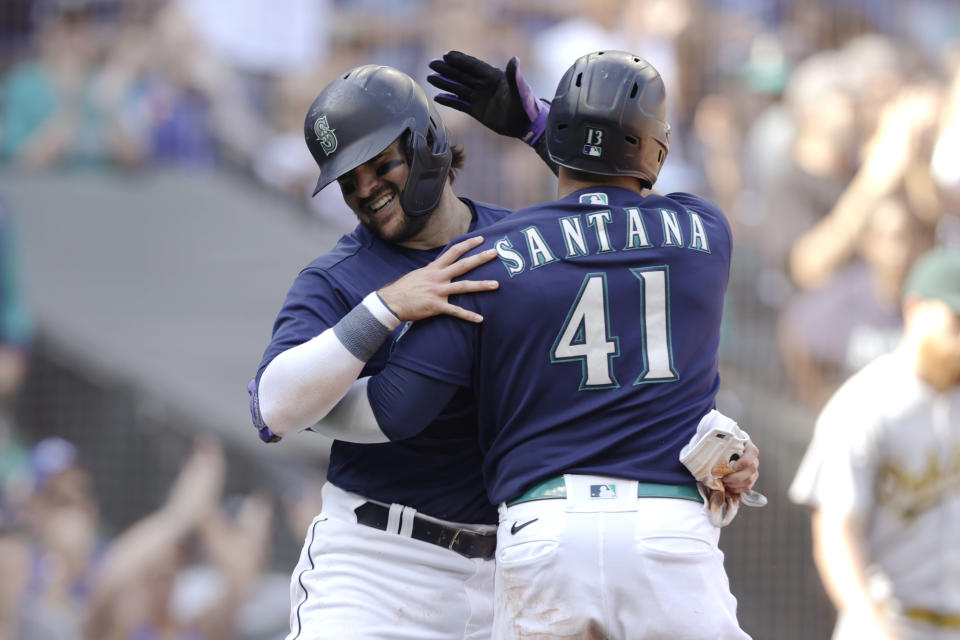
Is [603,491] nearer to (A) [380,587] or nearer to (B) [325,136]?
(A) [380,587]

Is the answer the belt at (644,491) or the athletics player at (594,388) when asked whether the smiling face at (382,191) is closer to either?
the athletics player at (594,388)

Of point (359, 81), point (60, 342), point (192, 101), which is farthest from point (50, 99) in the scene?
point (359, 81)

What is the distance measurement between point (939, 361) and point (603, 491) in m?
2.32

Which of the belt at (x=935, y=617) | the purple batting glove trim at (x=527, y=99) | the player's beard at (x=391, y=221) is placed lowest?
the belt at (x=935, y=617)

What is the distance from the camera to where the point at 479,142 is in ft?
24.1

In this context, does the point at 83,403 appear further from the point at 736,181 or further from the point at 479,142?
the point at 736,181

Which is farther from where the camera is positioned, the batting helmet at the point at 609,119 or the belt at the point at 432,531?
the belt at the point at 432,531

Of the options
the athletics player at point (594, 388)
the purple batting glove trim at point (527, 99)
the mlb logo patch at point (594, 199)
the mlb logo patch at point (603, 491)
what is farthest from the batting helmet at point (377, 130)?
the mlb logo patch at point (603, 491)

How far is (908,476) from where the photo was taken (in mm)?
4539

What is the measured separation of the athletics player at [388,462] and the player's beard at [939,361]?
81.2 inches

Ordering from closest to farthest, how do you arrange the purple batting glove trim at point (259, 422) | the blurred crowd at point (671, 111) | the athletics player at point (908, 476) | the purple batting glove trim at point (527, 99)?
the purple batting glove trim at point (259, 422) < the purple batting glove trim at point (527, 99) < the athletics player at point (908, 476) < the blurred crowd at point (671, 111)

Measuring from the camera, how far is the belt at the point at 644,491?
8.85ft

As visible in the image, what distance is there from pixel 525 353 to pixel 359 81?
2.87ft

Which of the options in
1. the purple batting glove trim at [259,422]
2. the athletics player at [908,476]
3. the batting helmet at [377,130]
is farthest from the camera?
the athletics player at [908,476]
